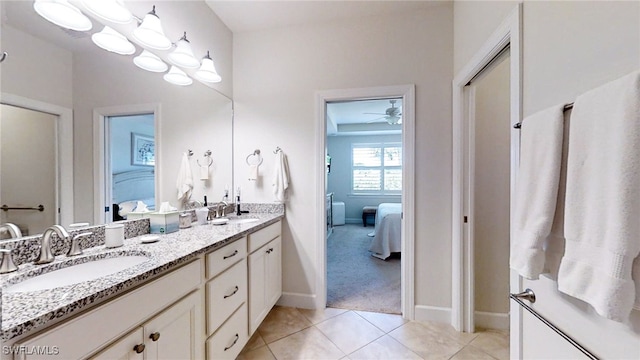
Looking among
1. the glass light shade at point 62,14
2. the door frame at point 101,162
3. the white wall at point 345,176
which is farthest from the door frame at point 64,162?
the white wall at point 345,176

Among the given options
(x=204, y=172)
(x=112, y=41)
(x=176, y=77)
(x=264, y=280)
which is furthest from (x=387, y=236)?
(x=112, y=41)

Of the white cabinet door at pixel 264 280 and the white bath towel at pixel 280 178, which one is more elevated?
the white bath towel at pixel 280 178

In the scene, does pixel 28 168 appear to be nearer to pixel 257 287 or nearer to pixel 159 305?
pixel 159 305

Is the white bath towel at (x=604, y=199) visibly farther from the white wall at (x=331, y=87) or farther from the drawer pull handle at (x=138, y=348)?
the white wall at (x=331, y=87)

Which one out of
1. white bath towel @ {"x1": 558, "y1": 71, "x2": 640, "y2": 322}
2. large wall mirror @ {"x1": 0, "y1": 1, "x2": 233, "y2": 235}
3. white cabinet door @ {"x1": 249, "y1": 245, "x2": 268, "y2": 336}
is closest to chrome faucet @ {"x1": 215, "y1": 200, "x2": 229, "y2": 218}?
large wall mirror @ {"x1": 0, "y1": 1, "x2": 233, "y2": 235}

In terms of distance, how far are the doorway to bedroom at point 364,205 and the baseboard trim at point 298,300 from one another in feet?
0.61

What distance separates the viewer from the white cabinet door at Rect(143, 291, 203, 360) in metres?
0.99

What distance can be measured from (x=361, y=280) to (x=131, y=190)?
251cm

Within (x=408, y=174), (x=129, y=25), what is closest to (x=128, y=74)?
(x=129, y=25)

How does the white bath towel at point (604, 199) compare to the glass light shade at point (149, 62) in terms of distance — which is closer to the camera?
the white bath towel at point (604, 199)

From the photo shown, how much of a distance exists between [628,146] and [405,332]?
1944mm

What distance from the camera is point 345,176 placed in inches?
280

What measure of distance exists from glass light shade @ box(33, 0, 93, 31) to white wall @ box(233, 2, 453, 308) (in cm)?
136

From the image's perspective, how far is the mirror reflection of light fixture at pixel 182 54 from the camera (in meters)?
1.88
